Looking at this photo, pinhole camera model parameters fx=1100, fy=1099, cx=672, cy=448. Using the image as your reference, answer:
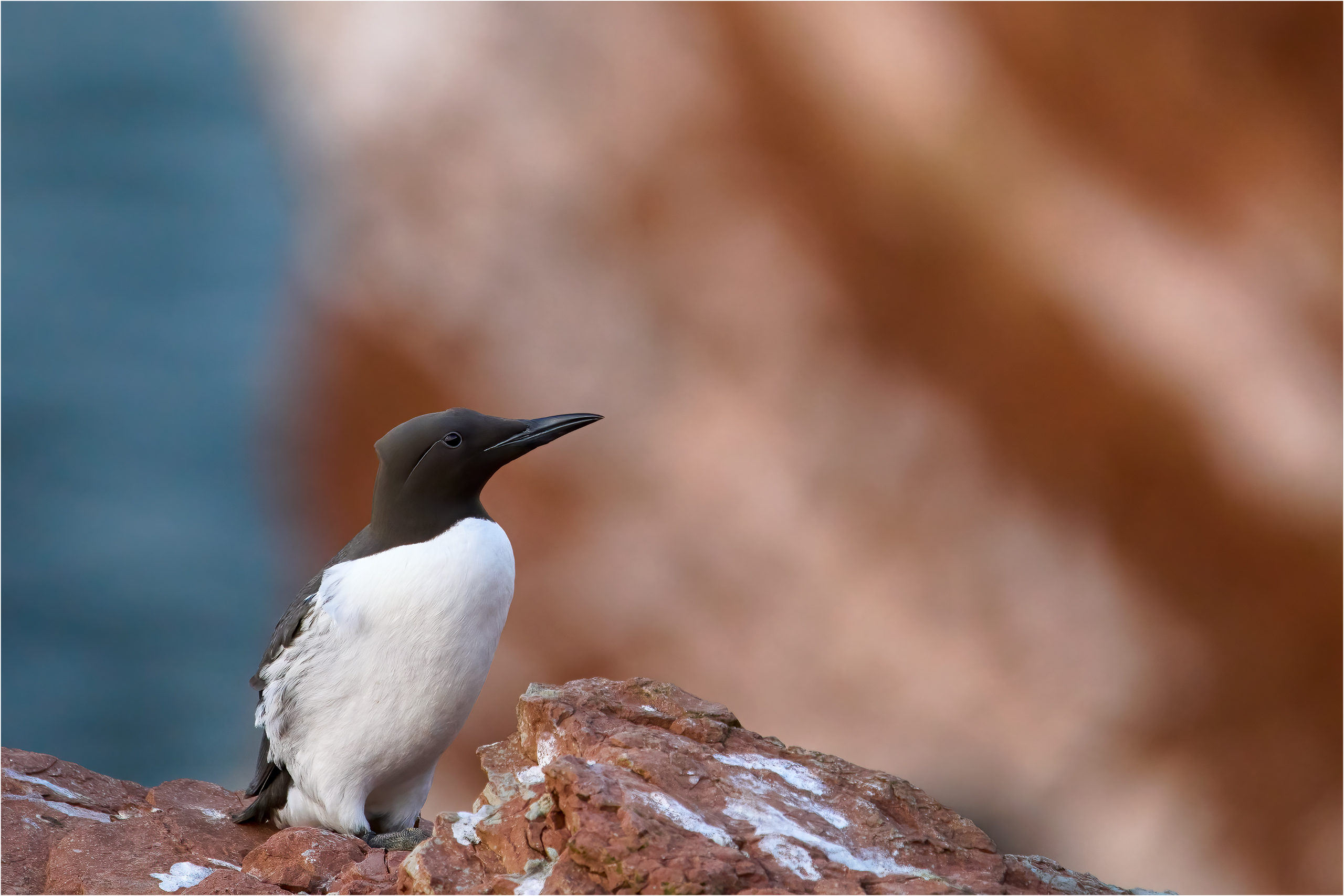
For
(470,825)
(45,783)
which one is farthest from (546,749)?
(45,783)

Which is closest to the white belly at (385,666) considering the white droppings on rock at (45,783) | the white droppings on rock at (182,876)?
the white droppings on rock at (182,876)

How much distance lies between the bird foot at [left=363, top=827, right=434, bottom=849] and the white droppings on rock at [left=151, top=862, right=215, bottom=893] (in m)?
0.35

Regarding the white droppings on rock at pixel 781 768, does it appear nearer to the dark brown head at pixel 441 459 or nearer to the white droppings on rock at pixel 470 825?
the white droppings on rock at pixel 470 825

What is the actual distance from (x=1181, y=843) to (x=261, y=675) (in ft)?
13.6

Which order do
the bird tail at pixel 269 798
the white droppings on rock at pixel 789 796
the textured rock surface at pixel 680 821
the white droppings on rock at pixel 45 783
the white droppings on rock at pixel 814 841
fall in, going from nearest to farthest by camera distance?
1. the textured rock surface at pixel 680 821
2. the white droppings on rock at pixel 814 841
3. the white droppings on rock at pixel 789 796
4. the bird tail at pixel 269 798
5. the white droppings on rock at pixel 45 783

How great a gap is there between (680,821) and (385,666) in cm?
106

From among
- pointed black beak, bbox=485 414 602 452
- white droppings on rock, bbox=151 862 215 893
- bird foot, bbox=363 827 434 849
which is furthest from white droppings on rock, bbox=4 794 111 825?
pointed black beak, bbox=485 414 602 452

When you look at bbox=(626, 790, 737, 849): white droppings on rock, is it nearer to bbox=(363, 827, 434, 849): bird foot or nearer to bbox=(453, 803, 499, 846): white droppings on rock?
bbox=(453, 803, 499, 846): white droppings on rock

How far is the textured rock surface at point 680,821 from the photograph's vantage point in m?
1.71

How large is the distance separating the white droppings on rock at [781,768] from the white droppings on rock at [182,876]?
1.17 m

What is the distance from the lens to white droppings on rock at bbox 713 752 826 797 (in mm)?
2115

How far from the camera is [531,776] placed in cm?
207

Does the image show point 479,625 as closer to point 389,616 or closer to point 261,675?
point 389,616

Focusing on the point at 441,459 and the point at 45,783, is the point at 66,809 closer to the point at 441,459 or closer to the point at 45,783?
the point at 45,783
